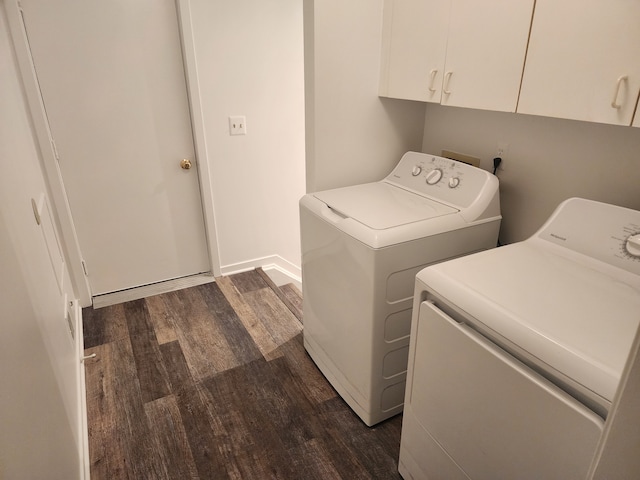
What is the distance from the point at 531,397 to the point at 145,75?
96.3 inches

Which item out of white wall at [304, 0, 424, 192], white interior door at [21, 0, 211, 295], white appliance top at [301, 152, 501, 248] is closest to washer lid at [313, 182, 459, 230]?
white appliance top at [301, 152, 501, 248]

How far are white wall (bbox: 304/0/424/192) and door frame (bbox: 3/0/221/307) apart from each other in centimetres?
91

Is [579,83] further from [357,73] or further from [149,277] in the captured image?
[149,277]

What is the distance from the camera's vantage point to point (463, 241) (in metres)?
1.62

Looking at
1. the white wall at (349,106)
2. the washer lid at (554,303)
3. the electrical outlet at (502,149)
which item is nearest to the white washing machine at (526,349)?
the washer lid at (554,303)

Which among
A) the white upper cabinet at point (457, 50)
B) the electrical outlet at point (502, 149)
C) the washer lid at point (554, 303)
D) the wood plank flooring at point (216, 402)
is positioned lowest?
the wood plank flooring at point (216, 402)

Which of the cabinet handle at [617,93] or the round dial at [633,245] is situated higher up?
the cabinet handle at [617,93]

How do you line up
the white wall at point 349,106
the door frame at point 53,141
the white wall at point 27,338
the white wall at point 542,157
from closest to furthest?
the white wall at point 27,338, the white wall at point 542,157, the white wall at point 349,106, the door frame at point 53,141

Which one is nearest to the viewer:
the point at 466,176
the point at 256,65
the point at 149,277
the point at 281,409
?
the point at 466,176

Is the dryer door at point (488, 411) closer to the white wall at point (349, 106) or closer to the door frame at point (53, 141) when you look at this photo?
the white wall at point (349, 106)

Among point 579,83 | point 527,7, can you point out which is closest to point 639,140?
point 579,83

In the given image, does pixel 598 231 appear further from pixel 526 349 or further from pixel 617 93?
pixel 526 349

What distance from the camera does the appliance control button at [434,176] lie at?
1.83m

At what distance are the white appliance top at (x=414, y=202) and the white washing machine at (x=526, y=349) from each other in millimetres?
257
